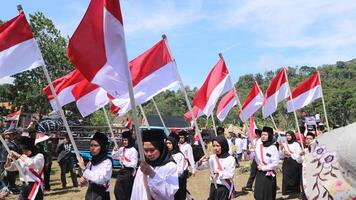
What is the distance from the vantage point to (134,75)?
7.43 meters

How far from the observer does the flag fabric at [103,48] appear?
13.0 ft

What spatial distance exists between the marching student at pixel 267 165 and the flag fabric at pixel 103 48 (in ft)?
16.7

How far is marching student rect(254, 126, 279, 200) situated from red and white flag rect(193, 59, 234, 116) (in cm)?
116

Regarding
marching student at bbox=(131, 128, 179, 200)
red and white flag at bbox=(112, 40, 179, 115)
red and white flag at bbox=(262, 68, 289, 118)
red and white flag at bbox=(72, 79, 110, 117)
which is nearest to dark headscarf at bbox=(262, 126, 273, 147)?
red and white flag at bbox=(112, 40, 179, 115)

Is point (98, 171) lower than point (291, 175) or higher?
higher

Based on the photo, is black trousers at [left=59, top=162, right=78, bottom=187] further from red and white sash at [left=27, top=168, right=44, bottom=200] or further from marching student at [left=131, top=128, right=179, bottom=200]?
marching student at [left=131, top=128, right=179, bottom=200]

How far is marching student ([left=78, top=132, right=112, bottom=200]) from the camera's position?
6.32 m

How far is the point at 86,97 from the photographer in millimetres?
8391

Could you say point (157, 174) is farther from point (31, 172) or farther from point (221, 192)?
point (31, 172)

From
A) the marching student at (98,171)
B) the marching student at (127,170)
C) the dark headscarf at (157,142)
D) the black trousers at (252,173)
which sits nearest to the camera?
the dark headscarf at (157,142)

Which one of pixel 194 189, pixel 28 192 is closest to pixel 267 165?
pixel 28 192

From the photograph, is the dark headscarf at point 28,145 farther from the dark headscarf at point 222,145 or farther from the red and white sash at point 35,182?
the dark headscarf at point 222,145

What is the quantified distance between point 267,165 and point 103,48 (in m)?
5.37

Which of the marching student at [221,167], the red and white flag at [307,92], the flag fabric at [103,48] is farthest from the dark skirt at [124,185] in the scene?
the flag fabric at [103,48]
